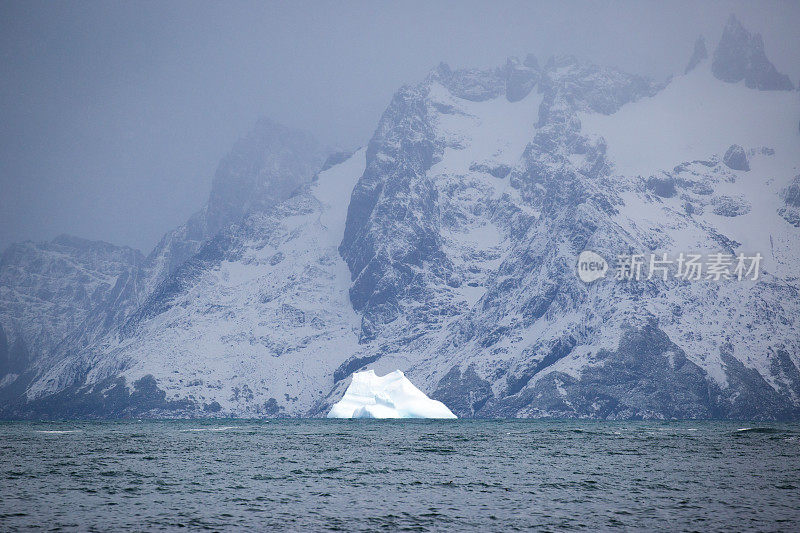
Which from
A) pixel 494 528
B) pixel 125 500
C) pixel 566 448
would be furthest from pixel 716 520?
pixel 566 448

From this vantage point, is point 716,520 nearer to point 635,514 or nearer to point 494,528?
point 635,514

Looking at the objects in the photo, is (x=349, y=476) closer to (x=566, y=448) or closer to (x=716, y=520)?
(x=716, y=520)

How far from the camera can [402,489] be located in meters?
56.2

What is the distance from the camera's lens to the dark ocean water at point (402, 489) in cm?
4072

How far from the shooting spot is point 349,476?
66000 mm

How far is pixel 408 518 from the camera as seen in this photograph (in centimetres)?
4209

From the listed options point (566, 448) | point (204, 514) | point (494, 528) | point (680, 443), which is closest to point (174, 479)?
point (204, 514)

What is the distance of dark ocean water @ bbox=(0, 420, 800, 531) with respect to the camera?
134 ft

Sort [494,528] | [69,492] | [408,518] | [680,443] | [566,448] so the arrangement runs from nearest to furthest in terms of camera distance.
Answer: [494,528]
[408,518]
[69,492]
[566,448]
[680,443]

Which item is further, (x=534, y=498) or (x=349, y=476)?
(x=349, y=476)

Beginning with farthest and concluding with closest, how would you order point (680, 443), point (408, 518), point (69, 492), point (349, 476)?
point (680, 443) → point (349, 476) → point (69, 492) → point (408, 518)

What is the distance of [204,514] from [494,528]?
53.6 ft

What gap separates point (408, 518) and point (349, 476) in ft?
81.1

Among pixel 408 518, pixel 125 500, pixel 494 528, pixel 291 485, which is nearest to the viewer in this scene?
pixel 494 528
